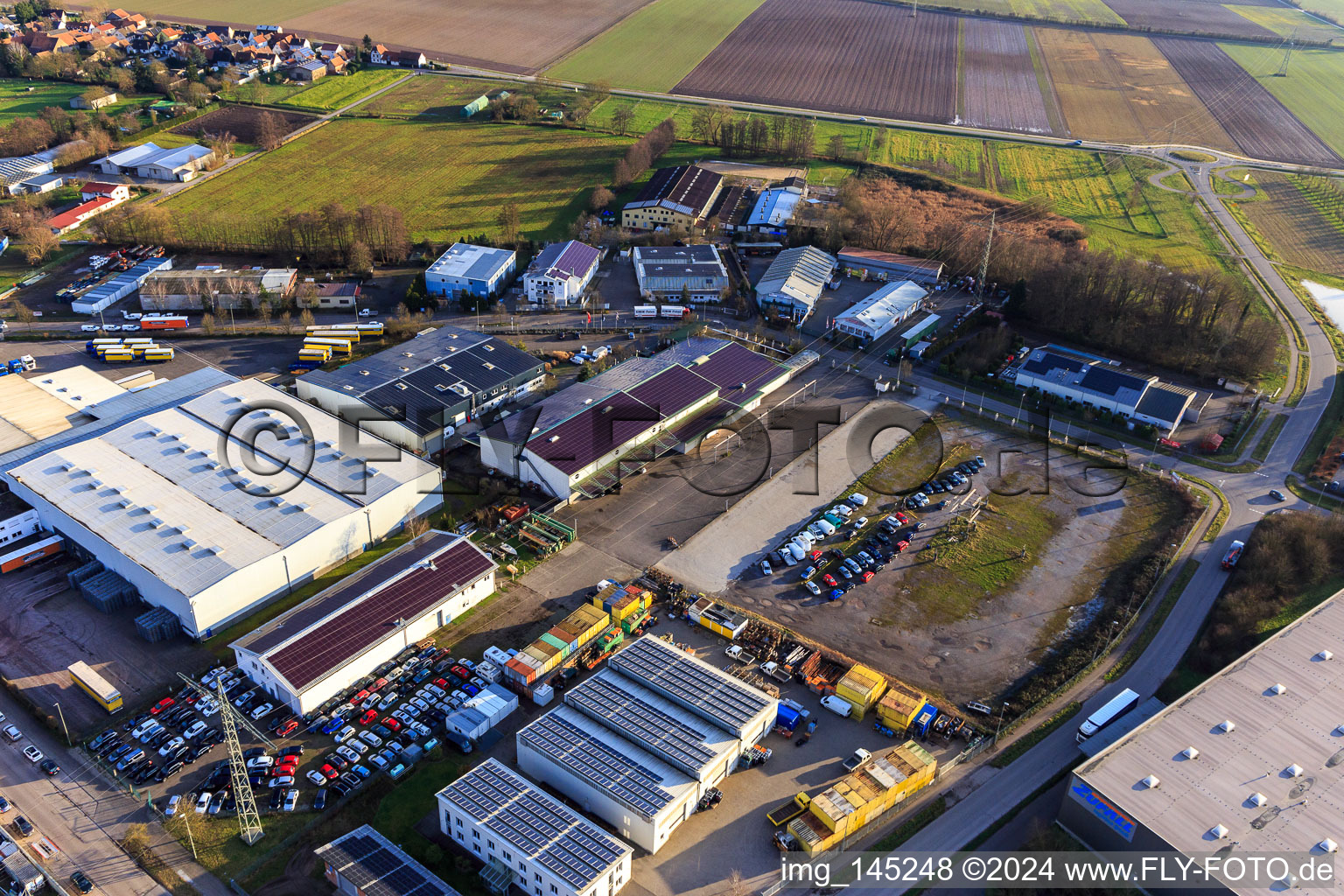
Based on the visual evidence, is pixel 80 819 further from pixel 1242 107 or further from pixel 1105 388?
pixel 1242 107

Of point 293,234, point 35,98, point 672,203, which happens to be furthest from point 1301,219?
point 35,98

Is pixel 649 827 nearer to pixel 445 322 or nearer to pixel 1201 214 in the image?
pixel 445 322

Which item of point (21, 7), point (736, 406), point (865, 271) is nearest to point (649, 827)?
point (736, 406)

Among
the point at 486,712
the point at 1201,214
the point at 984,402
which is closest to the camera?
the point at 486,712

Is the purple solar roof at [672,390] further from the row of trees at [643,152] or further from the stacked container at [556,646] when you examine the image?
the row of trees at [643,152]

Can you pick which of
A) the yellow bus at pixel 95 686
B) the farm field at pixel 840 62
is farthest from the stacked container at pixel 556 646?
the farm field at pixel 840 62

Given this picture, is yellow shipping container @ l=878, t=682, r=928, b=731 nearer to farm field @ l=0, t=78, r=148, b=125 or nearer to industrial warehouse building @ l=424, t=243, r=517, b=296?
industrial warehouse building @ l=424, t=243, r=517, b=296
